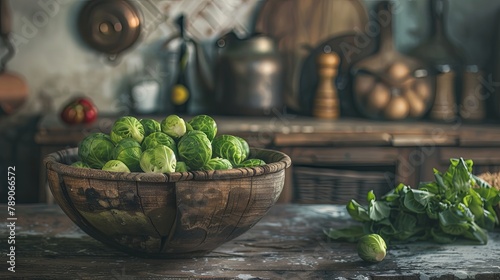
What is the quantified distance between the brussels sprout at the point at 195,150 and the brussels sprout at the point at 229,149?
0.23 feet

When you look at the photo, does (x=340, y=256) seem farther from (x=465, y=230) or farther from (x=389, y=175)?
(x=389, y=175)

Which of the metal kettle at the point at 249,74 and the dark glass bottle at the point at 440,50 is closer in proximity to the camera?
the metal kettle at the point at 249,74

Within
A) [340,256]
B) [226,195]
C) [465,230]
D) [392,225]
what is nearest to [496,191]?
[465,230]

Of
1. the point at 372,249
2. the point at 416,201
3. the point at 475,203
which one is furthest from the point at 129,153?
the point at 475,203

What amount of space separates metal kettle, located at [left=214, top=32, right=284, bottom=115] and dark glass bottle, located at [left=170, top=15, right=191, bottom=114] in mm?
186

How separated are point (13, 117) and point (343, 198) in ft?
5.66

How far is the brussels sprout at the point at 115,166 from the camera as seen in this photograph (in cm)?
137

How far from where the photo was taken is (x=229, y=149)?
1504mm

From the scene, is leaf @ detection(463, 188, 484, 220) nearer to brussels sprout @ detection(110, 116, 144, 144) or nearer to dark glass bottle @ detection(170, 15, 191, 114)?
brussels sprout @ detection(110, 116, 144, 144)

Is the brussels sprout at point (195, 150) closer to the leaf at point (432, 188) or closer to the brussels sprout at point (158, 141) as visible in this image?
the brussels sprout at point (158, 141)

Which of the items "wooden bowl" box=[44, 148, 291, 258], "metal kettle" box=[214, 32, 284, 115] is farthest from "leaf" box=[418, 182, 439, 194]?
"metal kettle" box=[214, 32, 284, 115]

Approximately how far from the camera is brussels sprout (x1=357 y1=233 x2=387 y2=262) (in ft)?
4.73

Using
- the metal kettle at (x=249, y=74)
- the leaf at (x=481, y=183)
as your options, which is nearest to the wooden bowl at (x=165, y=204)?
the leaf at (x=481, y=183)

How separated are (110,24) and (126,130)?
2.24 meters
